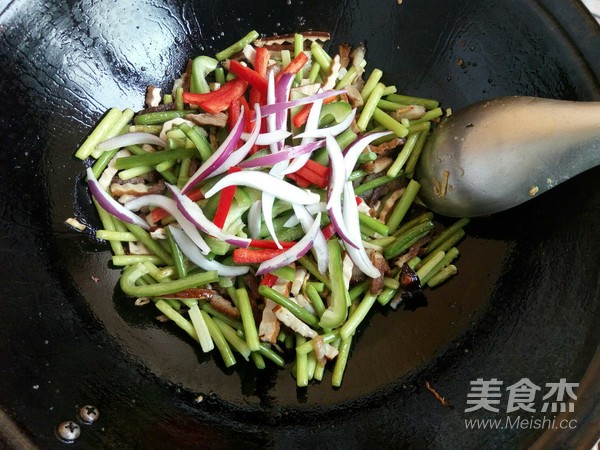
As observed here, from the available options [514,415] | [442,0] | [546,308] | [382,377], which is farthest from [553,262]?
[442,0]

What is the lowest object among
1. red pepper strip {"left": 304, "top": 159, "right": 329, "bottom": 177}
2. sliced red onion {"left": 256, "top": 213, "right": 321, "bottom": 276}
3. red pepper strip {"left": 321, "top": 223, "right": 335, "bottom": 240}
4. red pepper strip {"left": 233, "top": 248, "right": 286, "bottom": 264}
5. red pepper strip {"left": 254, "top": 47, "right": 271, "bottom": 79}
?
red pepper strip {"left": 321, "top": 223, "right": 335, "bottom": 240}

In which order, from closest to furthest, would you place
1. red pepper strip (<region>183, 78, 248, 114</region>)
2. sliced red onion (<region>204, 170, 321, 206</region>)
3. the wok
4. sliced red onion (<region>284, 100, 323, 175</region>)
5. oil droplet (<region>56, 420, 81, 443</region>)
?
oil droplet (<region>56, 420, 81, 443</region>)
the wok
sliced red onion (<region>204, 170, 321, 206</region>)
sliced red onion (<region>284, 100, 323, 175</region>)
red pepper strip (<region>183, 78, 248, 114</region>)

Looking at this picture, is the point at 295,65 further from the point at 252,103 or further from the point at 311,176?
the point at 311,176

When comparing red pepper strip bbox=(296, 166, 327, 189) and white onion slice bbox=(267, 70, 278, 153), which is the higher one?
white onion slice bbox=(267, 70, 278, 153)

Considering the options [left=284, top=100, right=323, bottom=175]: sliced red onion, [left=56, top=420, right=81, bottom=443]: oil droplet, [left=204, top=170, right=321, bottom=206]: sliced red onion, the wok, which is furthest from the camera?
[left=284, top=100, right=323, bottom=175]: sliced red onion

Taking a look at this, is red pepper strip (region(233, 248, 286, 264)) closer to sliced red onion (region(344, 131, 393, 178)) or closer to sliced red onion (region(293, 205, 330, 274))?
sliced red onion (region(293, 205, 330, 274))

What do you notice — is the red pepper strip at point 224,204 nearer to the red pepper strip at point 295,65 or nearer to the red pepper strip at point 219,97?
the red pepper strip at point 219,97

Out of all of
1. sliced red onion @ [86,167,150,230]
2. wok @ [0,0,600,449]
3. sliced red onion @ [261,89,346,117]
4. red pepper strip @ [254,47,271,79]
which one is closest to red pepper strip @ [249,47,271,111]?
red pepper strip @ [254,47,271,79]

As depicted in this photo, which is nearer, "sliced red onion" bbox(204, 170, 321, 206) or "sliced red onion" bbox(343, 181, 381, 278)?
"sliced red onion" bbox(204, 170, 321, 206)
